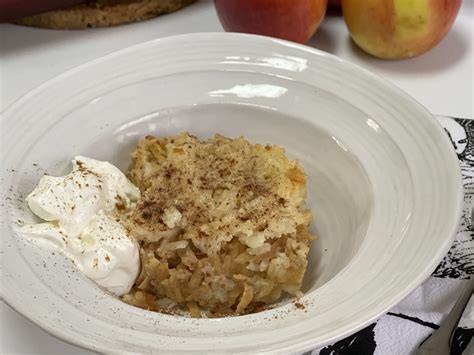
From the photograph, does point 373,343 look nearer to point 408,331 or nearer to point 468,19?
point 408,331

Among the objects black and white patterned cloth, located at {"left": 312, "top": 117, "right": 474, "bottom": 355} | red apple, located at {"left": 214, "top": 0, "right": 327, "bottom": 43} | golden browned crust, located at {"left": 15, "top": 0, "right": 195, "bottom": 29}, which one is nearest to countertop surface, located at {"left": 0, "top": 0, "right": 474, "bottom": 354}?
golden browned crust, located at {"left": 15, "top": 0, "right": 195, "bottom": 29}

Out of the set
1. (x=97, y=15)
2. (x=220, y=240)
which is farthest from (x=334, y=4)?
(x=220, y=240)

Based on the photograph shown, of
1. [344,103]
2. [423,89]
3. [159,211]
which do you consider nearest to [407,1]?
[423,89]

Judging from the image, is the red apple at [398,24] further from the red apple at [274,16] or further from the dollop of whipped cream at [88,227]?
the dollop of whipped cream at [88,227]

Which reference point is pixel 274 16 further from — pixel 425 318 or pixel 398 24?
pixel 425 318

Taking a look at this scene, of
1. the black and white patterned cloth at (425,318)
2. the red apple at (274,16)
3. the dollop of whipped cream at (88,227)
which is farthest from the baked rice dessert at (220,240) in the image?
the red apple at (274,16)
